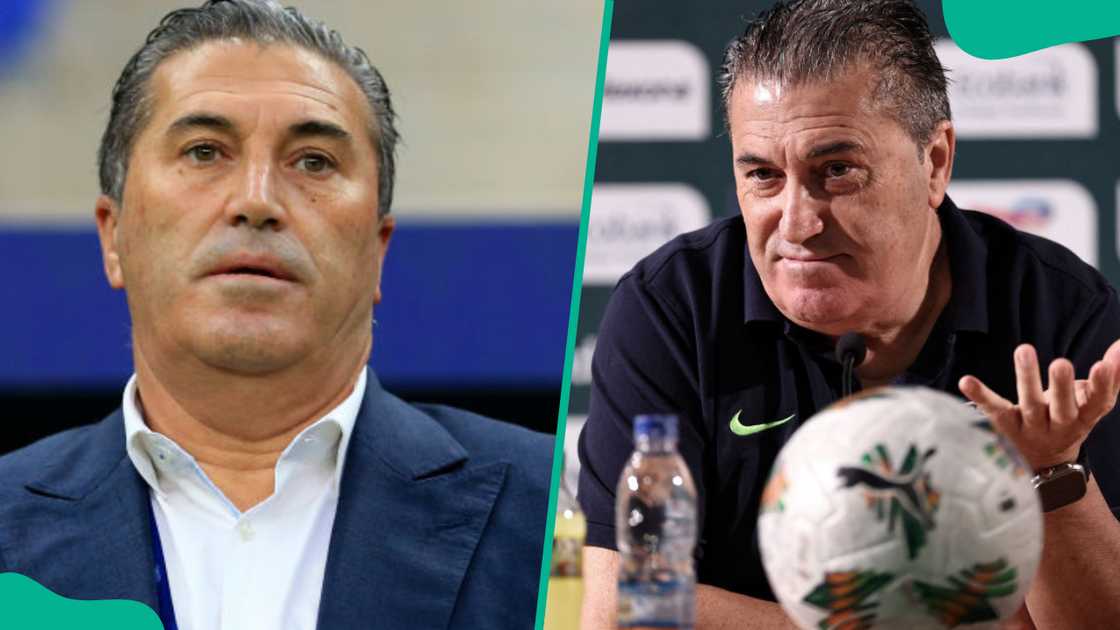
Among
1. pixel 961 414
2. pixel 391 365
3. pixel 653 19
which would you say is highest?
pixel 653 19

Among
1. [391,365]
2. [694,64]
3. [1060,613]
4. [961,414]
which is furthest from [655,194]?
[961,414]

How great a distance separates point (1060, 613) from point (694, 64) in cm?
184

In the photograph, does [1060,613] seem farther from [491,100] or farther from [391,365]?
[491,100]

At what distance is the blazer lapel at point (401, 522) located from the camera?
2.38 metres

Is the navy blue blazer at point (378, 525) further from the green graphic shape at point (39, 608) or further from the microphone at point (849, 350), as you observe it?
the microphone at point (849, 350)

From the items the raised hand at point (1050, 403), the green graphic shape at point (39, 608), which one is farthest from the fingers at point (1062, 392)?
the green graphic shape at point (39, 608)

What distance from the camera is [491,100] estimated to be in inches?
126

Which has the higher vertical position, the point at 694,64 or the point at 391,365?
the point at 694,64

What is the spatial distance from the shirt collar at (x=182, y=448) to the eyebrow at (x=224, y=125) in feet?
1.53

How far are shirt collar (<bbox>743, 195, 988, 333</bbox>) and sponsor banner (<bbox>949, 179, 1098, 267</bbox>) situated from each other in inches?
40.0

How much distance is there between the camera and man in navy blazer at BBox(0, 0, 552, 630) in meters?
2.39

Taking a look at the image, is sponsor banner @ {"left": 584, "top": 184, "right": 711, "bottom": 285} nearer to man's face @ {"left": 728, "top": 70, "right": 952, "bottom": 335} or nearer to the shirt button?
man's face @ {"left": 728, "top": 70, "right": 952, "bottom": 335}

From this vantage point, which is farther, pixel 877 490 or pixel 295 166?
pixel 295 166

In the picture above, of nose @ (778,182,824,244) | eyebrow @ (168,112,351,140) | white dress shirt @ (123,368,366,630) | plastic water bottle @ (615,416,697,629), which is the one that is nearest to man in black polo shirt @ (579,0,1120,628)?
nose @ (778,182,824,244)
